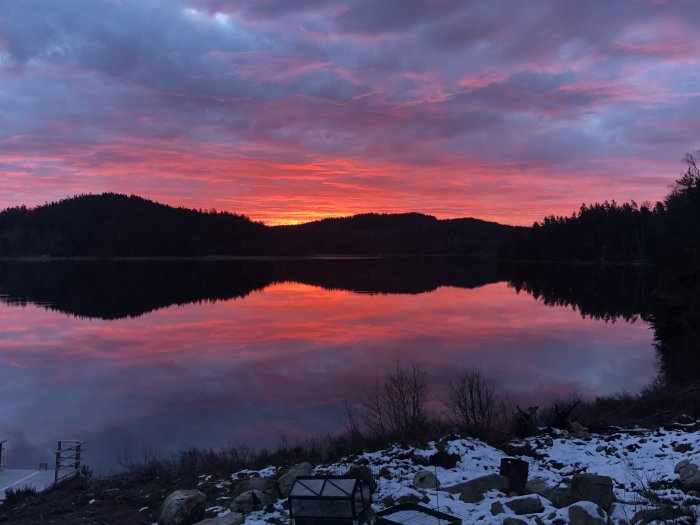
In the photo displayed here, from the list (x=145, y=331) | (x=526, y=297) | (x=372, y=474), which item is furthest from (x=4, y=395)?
(x=526, y=297)

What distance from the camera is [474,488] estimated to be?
969cm

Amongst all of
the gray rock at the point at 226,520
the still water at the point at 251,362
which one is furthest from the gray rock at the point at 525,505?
the still water at the point at 251,362

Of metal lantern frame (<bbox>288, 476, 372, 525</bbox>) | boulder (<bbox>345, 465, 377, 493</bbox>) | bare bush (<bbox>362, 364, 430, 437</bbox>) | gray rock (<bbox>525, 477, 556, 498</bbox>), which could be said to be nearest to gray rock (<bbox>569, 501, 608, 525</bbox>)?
gray rock (<bbox>525, 477, 556, 498</bbox>)

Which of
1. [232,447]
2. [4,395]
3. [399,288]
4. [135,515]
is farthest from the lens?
[399,288]

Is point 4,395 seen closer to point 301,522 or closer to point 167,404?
point 167,404

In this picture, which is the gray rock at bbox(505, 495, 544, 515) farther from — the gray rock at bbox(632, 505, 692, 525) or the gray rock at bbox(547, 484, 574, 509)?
the gray rock at bbox(632, 505, 692, 525)

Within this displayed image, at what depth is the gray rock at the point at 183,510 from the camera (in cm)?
985

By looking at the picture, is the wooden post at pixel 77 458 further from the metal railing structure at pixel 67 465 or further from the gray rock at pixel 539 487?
the gray rock at pixel 539 487

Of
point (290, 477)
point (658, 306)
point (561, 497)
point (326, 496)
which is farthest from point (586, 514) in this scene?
point (658, 306)

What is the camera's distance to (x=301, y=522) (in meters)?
8.01

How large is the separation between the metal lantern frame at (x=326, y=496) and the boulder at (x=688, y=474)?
554 centimetres

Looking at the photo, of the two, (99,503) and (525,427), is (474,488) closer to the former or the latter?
(525,427)

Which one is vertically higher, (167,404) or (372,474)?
(372,474)

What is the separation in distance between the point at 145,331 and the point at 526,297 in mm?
48595
